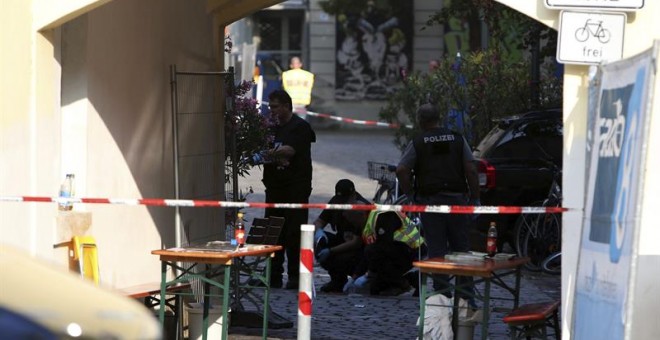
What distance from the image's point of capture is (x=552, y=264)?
15172mm

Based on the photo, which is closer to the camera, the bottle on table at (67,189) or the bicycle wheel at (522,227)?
the bottle on table at (67,189)

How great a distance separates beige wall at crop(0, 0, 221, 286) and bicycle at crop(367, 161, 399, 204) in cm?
459

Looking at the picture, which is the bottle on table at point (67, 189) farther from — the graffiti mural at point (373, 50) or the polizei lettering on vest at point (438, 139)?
the graffiti mural at point (373, 50)

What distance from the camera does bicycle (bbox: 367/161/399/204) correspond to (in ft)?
55.3

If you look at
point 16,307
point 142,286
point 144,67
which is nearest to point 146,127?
point 144,67

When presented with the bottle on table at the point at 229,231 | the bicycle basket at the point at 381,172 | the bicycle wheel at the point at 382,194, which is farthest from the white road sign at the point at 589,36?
the bicycle basket at the point at 381,172

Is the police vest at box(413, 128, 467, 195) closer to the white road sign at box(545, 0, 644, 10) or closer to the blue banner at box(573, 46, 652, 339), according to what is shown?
the white road sign at box(545, 0, 644, 10)

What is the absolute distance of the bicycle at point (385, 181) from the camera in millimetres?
16859

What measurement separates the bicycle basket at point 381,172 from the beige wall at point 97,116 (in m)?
4.93

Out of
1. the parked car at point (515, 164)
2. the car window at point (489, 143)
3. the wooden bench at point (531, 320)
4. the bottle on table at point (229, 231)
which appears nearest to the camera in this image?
the wooden bench at point (531, 320)

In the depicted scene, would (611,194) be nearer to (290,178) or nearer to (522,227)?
(290,178)

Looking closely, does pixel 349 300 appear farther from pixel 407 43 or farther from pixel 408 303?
pixel 407 43

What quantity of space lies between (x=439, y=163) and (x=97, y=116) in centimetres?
285

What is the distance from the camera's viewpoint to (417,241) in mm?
13453
